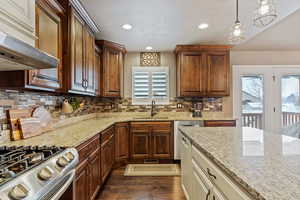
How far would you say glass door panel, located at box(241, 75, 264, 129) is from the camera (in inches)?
Result: 181

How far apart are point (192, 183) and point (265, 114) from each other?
11.9 ft

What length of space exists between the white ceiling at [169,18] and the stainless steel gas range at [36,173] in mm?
1832

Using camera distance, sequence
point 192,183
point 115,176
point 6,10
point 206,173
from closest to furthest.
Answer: point 6,10, point 206,173, point 192,183, point 115,176

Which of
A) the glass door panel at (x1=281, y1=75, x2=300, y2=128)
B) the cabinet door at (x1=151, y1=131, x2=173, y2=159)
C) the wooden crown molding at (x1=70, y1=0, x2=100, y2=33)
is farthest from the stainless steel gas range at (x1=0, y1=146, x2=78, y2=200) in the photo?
the glass door panel at (x1=281, y1=75, x2=300, y2=128)

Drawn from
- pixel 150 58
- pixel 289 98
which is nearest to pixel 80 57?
pixel 150 58

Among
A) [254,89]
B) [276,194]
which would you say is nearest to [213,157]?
[276,194]

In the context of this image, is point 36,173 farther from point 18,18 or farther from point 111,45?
point 111,45

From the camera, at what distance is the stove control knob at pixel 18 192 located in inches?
32.0

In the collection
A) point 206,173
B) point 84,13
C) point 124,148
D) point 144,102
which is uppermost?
point 84,13

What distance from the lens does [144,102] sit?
450cm

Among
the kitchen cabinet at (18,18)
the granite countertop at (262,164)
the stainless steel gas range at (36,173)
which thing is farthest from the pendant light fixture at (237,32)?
the stainless steel gas range at (36,173)

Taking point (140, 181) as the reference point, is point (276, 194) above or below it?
above

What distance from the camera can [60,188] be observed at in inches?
48.2

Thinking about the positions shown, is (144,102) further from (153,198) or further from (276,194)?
(276,194)
